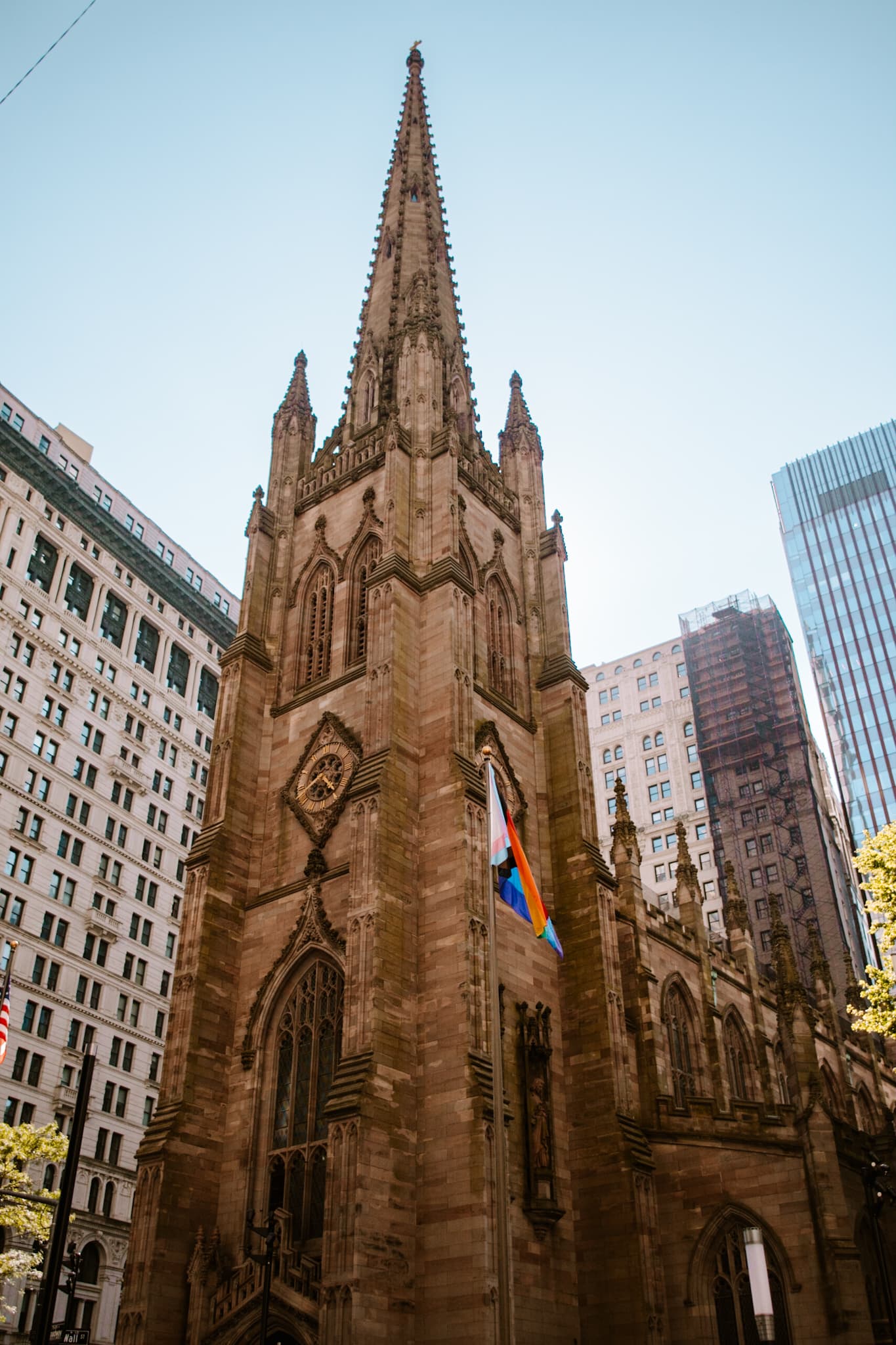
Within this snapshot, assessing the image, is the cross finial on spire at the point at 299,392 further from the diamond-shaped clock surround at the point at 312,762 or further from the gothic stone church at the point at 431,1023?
the diamond-shaped clock surround at the point at 312,762

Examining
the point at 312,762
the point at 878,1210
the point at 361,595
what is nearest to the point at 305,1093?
the point at 312,762

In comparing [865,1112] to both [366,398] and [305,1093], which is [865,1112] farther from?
[366,398]

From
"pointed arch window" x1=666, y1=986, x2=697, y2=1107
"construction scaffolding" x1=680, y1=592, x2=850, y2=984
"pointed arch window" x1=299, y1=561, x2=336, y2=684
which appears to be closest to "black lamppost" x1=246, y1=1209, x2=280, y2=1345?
"pointed arch window" x1=299, y1=561, x2=336, y2=684

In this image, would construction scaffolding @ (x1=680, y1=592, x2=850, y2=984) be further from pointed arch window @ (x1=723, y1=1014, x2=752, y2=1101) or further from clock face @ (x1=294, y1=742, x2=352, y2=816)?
clock face @ (x1=294, y1=742, x2=352, y2=816)

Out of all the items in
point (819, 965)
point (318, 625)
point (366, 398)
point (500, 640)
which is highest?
point (366, 398)

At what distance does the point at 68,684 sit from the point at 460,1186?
47.9 m

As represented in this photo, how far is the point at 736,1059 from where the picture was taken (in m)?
44.0

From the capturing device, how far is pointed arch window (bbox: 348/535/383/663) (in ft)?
115

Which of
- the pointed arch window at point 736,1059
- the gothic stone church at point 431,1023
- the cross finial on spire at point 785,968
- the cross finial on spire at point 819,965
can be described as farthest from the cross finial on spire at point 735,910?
the gothic stone church at point 431,1023

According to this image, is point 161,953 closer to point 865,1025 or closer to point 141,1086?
point 141,1086

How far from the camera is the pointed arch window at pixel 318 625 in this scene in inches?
1427

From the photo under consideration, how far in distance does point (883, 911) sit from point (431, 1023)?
10.6 m

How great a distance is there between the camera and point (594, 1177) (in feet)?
91.0

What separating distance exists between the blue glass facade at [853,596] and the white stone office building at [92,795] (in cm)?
5829
